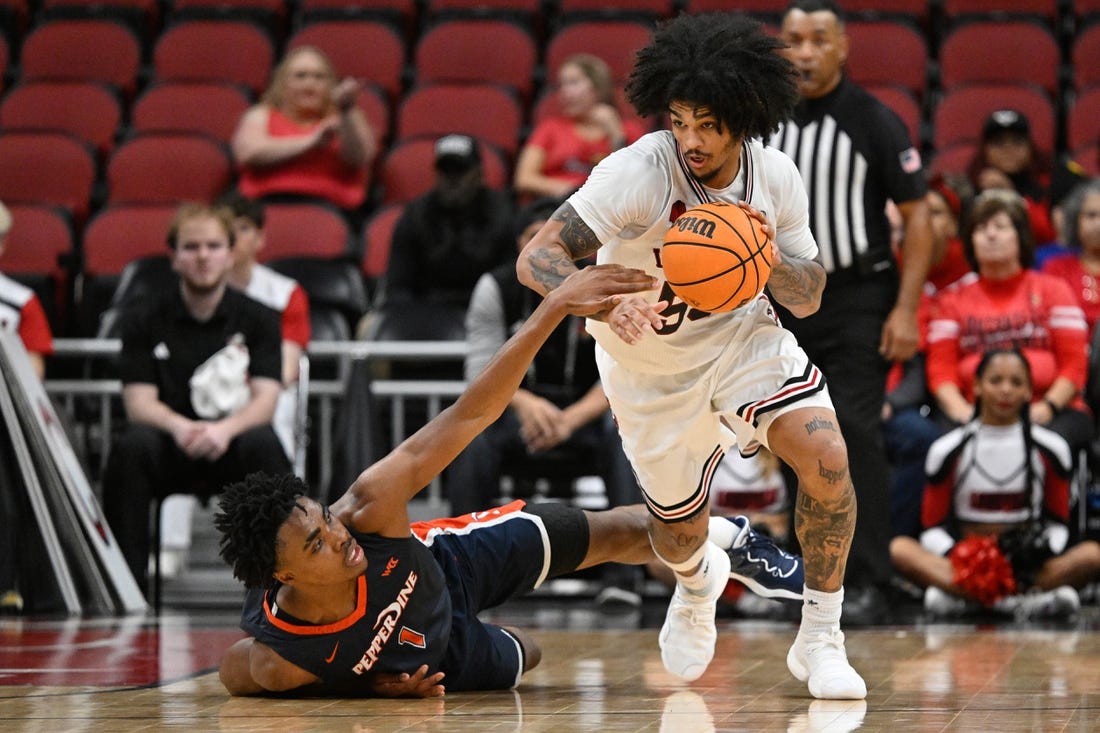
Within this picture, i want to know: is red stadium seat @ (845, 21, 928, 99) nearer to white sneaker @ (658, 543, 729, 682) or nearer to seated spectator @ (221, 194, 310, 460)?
seated spectator @ (221, 194, 310, 460)

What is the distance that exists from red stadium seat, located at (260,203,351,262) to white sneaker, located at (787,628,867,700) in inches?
189

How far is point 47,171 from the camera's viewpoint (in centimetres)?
959

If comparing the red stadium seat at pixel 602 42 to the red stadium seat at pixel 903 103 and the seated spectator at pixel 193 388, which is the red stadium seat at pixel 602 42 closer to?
the red stadium seat at pixel 903 103

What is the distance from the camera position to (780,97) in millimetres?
4258

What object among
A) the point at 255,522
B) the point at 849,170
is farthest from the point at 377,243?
the point at 255,522

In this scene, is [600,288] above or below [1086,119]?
below

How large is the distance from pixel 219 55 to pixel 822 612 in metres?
7.06

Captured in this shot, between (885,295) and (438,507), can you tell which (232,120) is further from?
(885,295)

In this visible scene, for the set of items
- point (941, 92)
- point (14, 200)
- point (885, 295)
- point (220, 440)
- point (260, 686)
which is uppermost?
point (941, 92)

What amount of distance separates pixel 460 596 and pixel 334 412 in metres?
3.67


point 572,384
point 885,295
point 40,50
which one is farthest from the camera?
point 40,50

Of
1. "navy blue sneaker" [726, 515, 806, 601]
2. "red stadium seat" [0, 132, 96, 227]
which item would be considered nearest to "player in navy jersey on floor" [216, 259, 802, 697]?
"navy blue sneaker" [726, 515, 806, 601]

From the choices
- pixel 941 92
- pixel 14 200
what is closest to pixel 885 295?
pixel 941 92

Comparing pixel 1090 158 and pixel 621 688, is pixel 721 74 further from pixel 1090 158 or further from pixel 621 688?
pixel 1090 158
